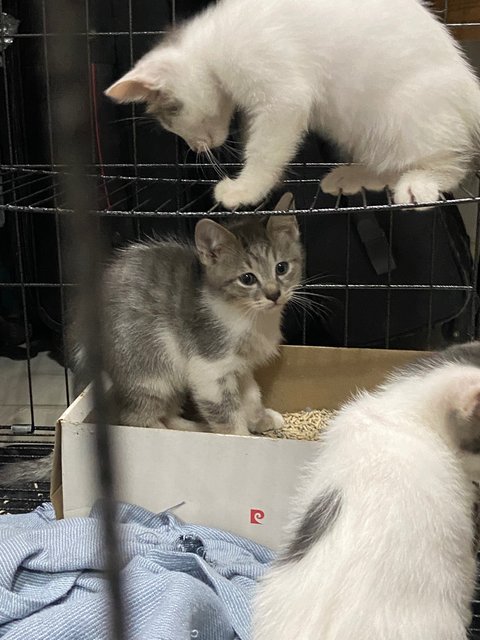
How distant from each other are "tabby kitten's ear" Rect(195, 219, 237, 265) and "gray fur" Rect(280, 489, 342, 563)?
2.01 feet

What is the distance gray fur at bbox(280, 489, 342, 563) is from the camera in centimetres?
90

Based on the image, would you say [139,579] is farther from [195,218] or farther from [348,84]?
[348,84]

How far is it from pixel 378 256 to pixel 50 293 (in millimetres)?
963

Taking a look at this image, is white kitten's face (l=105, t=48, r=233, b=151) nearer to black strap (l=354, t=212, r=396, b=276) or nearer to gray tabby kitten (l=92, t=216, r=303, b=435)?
gray tabby kitten (l=92, t=216, r=303, b=435)

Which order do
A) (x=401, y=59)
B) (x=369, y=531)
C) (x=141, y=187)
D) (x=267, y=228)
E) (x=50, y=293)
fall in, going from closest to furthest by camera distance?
(x=369, y=531)
(x=401, y=59)
(x=267, y=228)
(x=141, y=187)
(x=50, y=293)

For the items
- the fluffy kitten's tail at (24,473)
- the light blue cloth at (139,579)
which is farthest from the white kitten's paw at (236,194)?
the fluffy kitten's tail at (24,473)

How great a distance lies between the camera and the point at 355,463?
0.94 metres

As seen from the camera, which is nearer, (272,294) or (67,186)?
(67,186)

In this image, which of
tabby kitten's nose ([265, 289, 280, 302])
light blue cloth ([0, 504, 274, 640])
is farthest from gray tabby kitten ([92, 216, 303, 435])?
light blue cloth ([0, 504, 274, 640])

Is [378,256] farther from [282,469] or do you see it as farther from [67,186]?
[67,186]

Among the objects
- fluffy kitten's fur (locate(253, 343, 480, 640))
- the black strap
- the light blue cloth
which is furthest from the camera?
the black strap

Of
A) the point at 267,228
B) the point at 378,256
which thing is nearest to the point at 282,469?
the point at 267,228

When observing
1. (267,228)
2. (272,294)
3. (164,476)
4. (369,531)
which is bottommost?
(164,476)

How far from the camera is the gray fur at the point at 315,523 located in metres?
0.90
